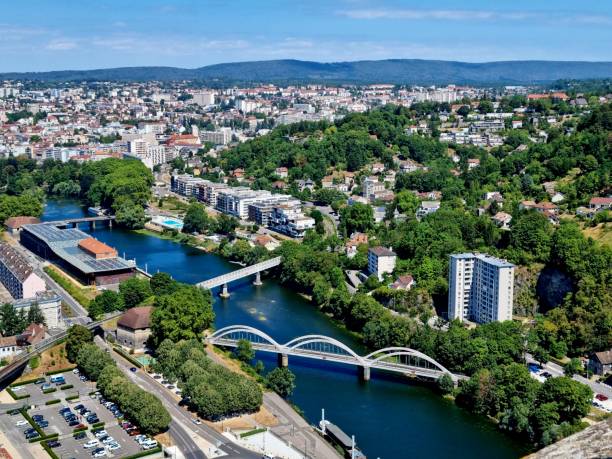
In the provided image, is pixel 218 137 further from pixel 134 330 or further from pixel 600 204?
pixel 134 330

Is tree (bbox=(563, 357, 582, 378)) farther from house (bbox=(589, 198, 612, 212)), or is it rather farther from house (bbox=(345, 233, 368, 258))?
house (bbox=(345, 233, 368, 258))

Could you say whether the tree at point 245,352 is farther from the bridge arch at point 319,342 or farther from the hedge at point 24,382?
the hedge at point 24,382

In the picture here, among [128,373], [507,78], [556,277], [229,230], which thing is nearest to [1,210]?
[229,230]

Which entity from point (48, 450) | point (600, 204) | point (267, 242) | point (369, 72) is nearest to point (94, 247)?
point (267, 242)

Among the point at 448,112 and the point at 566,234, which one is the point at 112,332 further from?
the point at 448,112

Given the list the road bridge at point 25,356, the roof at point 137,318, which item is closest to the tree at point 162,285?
the roof at point 137,318

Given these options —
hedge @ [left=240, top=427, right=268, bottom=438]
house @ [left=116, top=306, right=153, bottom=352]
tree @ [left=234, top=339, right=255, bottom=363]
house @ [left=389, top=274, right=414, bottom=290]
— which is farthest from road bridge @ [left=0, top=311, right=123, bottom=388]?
house @ [left=389, top=274, right=414, bottom=290]
